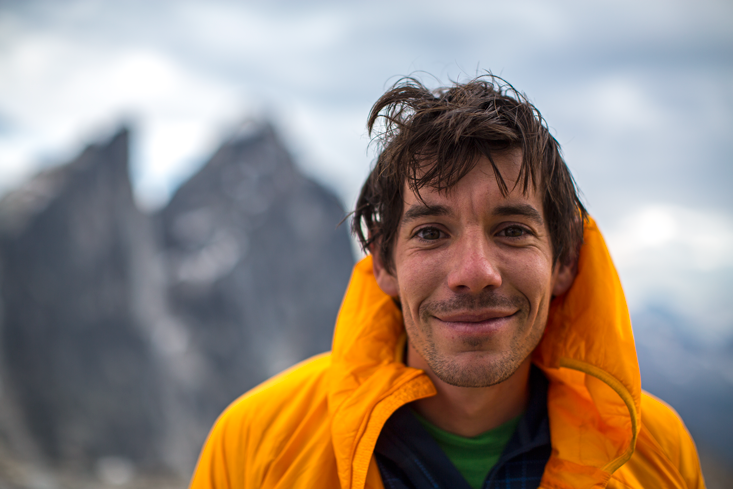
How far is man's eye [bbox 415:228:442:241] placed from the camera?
1.79 metres

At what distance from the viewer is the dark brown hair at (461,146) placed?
175 centimetres

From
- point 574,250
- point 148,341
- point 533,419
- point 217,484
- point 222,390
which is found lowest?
point 222,390

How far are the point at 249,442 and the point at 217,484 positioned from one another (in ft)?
0.74

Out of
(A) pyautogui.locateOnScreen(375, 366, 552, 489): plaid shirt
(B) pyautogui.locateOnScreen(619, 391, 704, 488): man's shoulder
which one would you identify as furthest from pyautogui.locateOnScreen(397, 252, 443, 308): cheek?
(B) pyautogui.locateOnScreen(619, 391, 704, 488): man's shoulder

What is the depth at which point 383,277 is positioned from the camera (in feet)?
7.04

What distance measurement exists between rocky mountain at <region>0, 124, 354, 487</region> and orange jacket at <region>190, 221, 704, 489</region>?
56.8 feet

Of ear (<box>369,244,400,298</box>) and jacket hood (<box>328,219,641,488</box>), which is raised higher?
ear (<box>369,244,400,298</box>)

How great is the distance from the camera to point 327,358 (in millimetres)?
2311

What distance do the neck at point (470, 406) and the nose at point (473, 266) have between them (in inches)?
21.2

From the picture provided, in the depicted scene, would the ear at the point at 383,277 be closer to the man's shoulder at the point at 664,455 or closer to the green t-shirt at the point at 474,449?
the green t-shirt at the point at 474,449

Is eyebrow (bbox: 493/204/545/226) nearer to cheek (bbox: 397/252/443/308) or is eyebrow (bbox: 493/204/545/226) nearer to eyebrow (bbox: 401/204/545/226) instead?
eyebrow (bbox: 401/204/545/226)

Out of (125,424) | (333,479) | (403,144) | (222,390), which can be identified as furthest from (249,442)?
(222,390)

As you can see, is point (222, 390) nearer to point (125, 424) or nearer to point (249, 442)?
point (125, 424)

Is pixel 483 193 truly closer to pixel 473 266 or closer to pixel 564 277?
pixel 473 266
